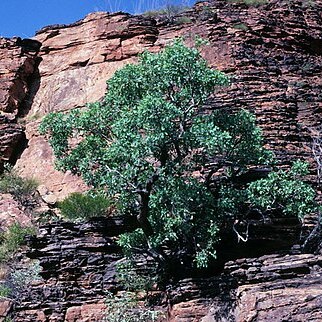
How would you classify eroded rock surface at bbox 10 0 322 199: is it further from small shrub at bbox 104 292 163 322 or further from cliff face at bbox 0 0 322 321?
small shrub at bbox 104 292 163 322

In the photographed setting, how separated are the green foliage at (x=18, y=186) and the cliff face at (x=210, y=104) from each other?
0.58m

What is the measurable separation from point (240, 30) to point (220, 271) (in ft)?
36.7

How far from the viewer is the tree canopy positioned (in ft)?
41.6

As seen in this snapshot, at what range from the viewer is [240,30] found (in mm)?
21125

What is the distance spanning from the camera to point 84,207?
17328 millimetres

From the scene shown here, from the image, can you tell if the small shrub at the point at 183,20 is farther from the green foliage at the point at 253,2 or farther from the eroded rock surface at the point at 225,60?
the green foliage at the point at 253,2

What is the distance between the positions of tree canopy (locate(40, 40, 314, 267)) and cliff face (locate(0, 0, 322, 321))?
1.18 meters


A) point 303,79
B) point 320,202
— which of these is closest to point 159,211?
point 320,202

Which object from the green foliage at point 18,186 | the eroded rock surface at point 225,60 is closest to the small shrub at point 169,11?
the eroded rock surface at point 225,60

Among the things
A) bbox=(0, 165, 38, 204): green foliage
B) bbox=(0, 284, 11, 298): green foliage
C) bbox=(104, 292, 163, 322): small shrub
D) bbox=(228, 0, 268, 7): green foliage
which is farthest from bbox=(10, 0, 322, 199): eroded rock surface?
bbox=(0, 284, 11, 298): green foliage

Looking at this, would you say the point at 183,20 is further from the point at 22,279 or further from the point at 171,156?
the point at 22,279

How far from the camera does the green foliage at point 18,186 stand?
2069 cm

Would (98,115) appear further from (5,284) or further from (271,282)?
(271,282)

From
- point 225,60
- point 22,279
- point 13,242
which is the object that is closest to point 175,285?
point 22,279
